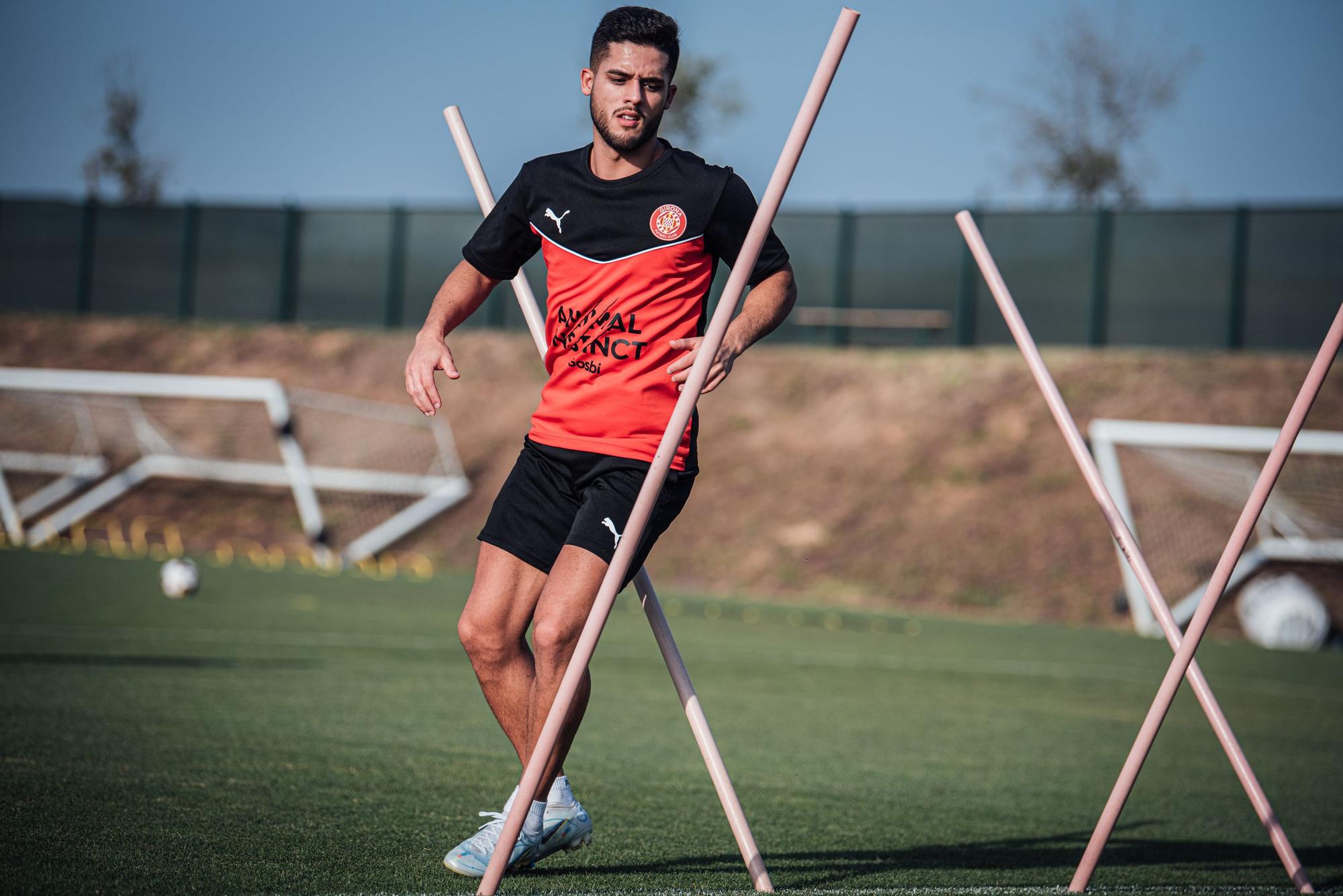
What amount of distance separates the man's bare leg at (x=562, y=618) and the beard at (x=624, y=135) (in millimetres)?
1080

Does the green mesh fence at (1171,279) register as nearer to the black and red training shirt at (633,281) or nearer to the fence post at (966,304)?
the fence post at (966,304)

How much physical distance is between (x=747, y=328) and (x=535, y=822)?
1.47 metres

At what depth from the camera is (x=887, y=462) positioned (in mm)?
21859

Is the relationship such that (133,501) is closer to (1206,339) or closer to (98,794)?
(1206,339)

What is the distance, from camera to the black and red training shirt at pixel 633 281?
3.65 metres

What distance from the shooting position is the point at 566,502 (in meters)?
3.82

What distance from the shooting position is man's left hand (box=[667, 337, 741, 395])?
11.2 feet

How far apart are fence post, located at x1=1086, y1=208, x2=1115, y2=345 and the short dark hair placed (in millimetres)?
21471

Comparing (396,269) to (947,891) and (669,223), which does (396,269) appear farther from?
(947,891)

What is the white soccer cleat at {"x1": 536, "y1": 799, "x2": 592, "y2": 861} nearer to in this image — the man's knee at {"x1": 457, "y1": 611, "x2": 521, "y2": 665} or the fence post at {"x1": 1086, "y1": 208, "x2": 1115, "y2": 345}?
the man's knee at {"x1": 457, "y1": 611, "x2": 521, "y2": 665}

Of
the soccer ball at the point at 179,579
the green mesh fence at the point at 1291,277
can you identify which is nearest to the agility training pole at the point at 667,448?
the soccer ball at the point at 179,579

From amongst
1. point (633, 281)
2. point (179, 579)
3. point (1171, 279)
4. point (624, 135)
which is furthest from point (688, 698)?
point (1171, 279)

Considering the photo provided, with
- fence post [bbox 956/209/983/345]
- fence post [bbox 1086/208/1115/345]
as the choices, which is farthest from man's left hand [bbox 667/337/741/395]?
fence post [bbox 956/209/983/345]

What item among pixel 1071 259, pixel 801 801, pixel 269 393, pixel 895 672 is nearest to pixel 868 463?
pixel 1071 259
